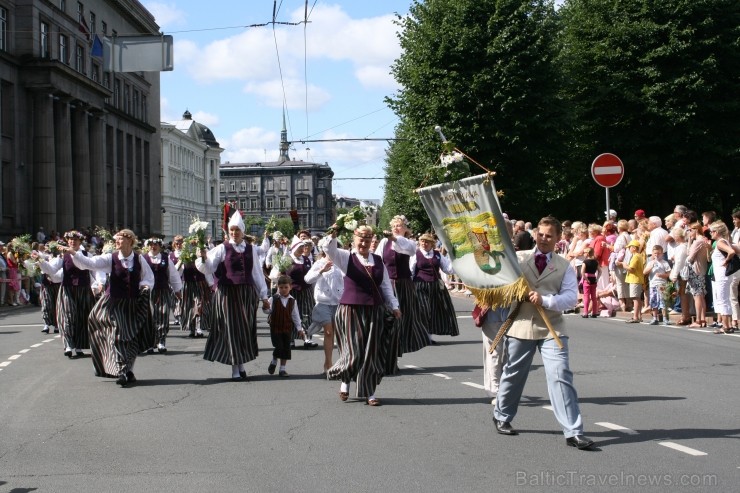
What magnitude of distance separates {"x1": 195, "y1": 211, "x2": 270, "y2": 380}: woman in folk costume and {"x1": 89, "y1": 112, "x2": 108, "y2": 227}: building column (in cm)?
4496

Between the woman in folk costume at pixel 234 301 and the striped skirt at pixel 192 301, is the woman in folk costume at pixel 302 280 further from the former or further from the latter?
the woman in folk costume at pixel 234 301

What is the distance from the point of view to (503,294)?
24.0ft

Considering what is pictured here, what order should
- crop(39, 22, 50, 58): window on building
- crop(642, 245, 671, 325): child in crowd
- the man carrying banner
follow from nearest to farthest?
the man carrying banner → crop(642, 245, 671, 325): child in crowd → crop(39, 22, 50, 58): window on building

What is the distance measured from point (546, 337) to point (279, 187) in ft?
564

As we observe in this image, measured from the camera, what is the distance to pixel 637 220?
20.4 metres

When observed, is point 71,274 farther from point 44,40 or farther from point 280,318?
point 44,40

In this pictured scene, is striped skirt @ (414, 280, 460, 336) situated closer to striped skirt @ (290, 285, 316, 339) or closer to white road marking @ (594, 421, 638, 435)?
striped skirt @ (290, 285, 316, 339)

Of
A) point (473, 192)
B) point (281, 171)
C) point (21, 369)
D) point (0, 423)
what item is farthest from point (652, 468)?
point (281, 171)

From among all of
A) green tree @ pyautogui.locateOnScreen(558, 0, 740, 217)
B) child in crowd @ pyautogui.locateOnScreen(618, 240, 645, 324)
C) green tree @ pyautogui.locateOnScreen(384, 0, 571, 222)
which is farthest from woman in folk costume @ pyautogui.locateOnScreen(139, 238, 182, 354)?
green tree @ pyautogui.locateOnScreen(558, 0, 740, 217)

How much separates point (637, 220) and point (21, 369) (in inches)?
530

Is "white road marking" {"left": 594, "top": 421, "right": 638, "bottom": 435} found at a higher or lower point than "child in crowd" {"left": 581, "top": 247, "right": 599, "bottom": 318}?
lower

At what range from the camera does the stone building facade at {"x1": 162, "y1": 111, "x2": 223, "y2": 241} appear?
101 metres

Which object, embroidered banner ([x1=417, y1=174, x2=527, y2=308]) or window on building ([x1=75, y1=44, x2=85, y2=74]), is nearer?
embroidered banner ([x1=417, y1=174, x2=527, y2=308])

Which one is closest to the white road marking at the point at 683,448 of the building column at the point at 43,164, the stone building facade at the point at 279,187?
the building column at the point at 43,164
